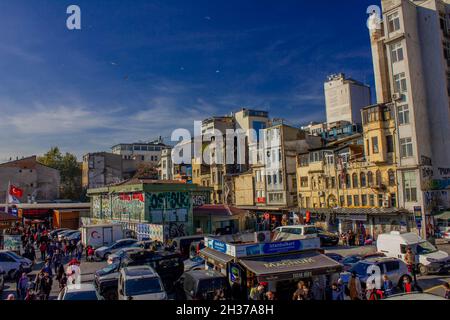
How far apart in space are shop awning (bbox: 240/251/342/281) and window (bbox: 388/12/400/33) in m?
33.1

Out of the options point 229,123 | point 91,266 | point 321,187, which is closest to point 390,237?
point 91,266

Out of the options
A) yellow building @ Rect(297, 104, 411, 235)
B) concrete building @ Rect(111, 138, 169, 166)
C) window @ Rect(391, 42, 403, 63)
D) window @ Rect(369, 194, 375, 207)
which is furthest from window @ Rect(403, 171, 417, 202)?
concrete building @ Rect(111, 138, 169, 166)

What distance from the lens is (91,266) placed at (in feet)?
88.7

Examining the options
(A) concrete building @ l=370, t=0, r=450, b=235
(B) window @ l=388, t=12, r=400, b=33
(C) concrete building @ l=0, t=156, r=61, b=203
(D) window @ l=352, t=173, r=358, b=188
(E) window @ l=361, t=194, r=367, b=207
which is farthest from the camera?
(C) concrete building @ l=0, t=156, r=61, b=203

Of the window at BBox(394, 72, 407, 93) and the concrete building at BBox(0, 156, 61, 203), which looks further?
the concrete building at BBox(0, 156, 61, 203)

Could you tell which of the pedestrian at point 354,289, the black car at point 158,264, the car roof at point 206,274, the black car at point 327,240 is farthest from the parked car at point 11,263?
the black car at point 327,240

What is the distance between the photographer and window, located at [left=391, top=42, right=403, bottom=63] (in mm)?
39844

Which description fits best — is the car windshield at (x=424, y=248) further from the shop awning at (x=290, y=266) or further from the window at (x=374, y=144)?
the window at (x=374, y=144)

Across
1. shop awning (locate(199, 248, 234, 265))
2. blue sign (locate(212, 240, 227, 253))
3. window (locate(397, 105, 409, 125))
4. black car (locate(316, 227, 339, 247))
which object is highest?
window (locate(397, 105, 409, 125))

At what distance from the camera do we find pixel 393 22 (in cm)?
4056

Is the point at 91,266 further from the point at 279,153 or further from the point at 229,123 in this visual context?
the point at 229,123

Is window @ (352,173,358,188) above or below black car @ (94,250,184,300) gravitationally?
above

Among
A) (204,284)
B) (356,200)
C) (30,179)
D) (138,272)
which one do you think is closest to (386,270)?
(204,284)

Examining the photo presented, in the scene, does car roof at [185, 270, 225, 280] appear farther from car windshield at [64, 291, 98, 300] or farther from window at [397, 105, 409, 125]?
window at [397, 105, 409, 125]
